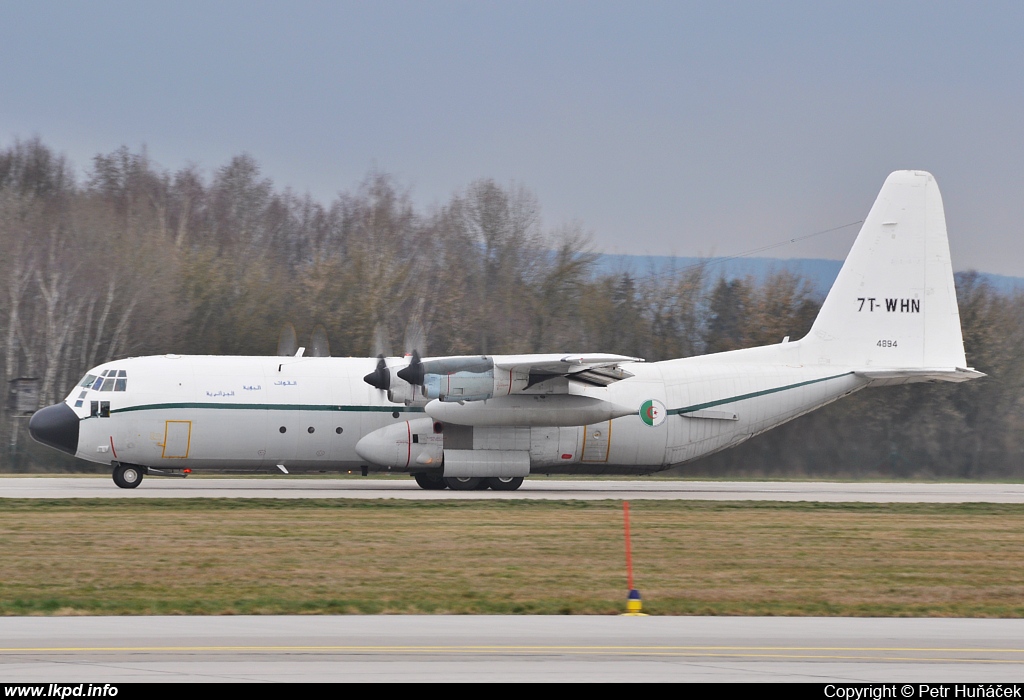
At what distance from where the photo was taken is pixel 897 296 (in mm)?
29281

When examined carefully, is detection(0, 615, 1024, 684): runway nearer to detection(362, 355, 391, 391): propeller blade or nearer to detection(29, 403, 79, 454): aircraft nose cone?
detection(362, 355, 391, 391): propeller blade

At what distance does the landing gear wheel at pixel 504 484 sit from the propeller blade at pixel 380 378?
152 inches

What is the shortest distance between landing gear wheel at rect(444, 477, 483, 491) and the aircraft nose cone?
8652 millimetres

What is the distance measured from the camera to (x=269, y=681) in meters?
7.04

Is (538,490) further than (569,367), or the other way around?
(538,490)

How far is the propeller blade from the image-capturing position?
2512 cm

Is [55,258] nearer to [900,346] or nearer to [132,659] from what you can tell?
[900,346]

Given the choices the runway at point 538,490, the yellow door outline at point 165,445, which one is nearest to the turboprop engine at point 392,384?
the runway at point 538,490

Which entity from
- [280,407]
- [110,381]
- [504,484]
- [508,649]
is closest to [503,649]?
[508,649]

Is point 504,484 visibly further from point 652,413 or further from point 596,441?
point 652,413

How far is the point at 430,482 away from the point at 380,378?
4.00 meters

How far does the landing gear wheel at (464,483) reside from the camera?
26906 millimetres

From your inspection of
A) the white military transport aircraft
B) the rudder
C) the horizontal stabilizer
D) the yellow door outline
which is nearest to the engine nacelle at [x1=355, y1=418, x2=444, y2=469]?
the white military transport aircraft

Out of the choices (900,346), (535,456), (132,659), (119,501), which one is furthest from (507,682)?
(900,346)
